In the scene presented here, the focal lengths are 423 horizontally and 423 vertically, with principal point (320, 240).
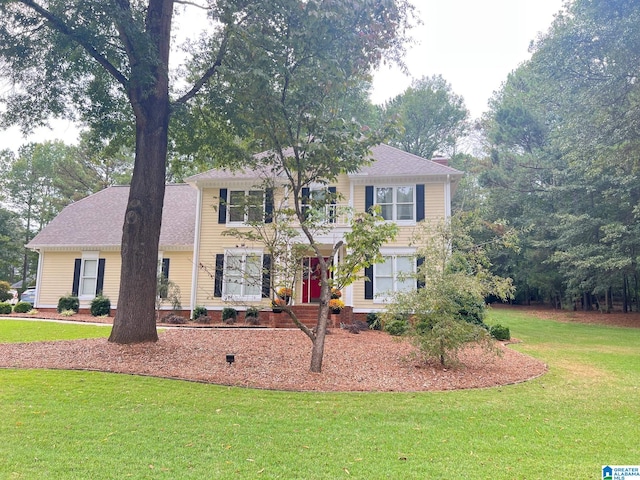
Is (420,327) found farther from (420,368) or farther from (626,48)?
(626,48)

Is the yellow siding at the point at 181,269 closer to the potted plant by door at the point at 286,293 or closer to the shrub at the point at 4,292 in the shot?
the potted plant by door at the point at 286,293

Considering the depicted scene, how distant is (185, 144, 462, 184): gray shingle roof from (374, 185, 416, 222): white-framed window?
1.91ft

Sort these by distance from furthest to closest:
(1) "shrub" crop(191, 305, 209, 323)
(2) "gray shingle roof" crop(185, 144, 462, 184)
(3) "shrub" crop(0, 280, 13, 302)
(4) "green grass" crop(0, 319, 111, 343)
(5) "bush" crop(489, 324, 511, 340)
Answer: (3) "shrub" crop(0, 280, 13, 302)
(1) "shrub" crop(191, 305, 209, 323)
(2) "gray shingle roof" crop(185, 144, 462, 184)
(5) "bush" crop(489, 324, 511, 340)
(4) "green grass" crop(0, 319, 111, 343)

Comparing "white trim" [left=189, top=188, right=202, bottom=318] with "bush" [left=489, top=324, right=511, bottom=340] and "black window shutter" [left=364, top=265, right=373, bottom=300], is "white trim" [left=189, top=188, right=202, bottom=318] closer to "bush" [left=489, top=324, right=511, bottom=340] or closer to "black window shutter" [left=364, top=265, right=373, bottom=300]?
"black window shutter" [left=364, top=265, right=373, bottom=300]

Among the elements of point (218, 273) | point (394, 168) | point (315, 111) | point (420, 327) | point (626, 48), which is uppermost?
point (626, 48)

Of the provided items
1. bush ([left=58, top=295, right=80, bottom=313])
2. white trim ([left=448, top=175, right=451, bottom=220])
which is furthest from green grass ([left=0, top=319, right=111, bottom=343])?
white trim ([left=448, top=175, right=451, bottom=220])

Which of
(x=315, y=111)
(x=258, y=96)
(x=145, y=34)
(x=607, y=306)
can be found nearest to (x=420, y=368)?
(x=315, y=111)

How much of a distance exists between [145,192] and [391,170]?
29.2 feet

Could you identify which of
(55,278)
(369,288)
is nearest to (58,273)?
(55,278)

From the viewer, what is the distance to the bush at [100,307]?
16391mm

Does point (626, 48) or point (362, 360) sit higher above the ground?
point (626, 48)

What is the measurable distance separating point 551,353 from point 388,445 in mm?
8376

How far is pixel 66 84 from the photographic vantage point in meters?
10.6

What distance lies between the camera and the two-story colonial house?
15070 millimetres
